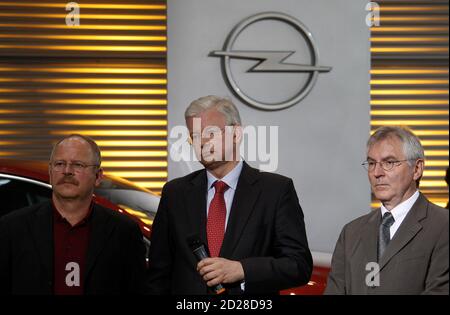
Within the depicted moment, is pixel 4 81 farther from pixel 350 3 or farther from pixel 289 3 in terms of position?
pixel 350 3

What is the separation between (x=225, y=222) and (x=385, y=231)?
59cm

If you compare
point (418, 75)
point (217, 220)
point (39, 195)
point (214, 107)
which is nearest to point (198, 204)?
point (217, 220)

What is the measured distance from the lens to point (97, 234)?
321 centimetres

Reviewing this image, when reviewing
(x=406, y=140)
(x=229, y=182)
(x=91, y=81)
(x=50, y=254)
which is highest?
(x=91, y=81)

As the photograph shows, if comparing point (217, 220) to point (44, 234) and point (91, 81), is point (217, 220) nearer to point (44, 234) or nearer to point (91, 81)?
point (44, 234)

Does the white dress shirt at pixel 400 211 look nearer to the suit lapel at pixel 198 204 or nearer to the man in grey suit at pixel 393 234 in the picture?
the man in grey suit at pixel 393 234

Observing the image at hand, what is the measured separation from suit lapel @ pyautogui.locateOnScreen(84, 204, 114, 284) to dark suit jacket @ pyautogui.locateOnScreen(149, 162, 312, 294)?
20cm

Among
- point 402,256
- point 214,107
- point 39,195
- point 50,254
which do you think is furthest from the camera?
point 39,195

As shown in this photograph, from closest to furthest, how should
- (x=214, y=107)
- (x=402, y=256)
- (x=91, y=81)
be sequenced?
1. (x=402, y=256)
2. (x=214, y=107)
3. (x=91, y=81)

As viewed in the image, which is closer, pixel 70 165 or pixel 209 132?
pixel 209 132

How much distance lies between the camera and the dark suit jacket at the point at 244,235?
302 centimetres

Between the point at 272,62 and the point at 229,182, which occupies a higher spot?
the point at 272,62

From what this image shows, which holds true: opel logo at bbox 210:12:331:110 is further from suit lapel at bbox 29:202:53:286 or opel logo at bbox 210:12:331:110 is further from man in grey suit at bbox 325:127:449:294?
man in grey suit at bbox 325:127:449:294

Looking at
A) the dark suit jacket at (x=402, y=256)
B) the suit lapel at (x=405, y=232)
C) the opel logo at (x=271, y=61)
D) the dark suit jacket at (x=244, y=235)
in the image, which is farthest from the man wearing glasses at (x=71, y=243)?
the opel logo at (x=271, y=61)
